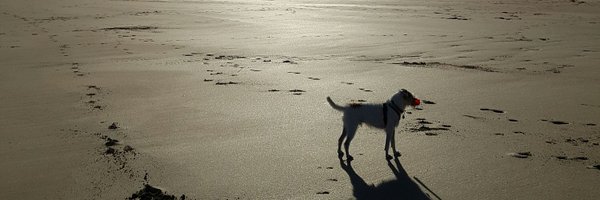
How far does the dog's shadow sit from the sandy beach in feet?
0.05

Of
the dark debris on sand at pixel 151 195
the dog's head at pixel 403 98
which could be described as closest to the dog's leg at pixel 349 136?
the dog's head at pixel 403 98

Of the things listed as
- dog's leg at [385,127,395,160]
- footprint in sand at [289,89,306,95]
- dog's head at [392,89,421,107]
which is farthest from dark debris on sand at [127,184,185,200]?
footprint in sand at [289,89,306,95]

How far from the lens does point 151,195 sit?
3.80 m

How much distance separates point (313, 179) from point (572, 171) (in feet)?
6.36

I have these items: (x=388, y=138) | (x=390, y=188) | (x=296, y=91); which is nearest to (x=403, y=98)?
(x=388, y=138)

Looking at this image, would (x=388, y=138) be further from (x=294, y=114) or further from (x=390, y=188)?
(x=294, y=114)

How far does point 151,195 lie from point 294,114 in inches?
90.3

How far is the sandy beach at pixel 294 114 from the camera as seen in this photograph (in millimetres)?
4012

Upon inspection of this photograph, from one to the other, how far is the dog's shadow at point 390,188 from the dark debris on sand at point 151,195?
48.9 inches

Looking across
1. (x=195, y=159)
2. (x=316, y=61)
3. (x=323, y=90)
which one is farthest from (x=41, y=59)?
(x=195, y=159)

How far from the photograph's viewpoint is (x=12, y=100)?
6.57 meters

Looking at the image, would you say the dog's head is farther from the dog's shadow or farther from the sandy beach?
the dog's shadow

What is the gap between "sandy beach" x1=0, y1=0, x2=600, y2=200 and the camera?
13.2 feet

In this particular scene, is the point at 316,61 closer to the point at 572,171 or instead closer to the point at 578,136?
the point at 578,136
